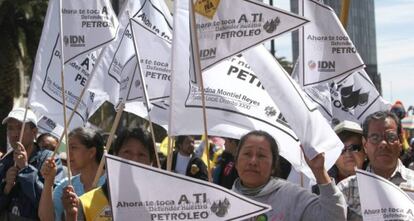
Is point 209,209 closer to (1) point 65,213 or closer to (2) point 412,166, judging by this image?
(1) point 65,213

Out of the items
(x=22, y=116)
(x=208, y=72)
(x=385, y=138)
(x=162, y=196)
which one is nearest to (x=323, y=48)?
(x=208, y=72)

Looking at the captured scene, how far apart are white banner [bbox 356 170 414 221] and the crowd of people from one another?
115mm

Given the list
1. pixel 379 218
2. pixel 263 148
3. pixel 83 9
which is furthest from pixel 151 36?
pixel 379 218

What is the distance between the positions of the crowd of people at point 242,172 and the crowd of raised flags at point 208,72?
0.20 m

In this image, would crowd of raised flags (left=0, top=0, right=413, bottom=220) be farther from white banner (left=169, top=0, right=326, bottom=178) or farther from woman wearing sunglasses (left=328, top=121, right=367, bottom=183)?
woman wearing sunglasses (left=328, top=121, right=367, bottom=183)

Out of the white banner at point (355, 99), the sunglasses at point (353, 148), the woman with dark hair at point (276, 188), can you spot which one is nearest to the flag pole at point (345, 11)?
the white banner at point (355, 99)

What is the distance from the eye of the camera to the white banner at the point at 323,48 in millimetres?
6336

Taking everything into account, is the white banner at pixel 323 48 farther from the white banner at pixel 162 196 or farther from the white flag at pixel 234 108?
the white banner at pixel 162 196

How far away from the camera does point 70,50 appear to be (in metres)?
6.45

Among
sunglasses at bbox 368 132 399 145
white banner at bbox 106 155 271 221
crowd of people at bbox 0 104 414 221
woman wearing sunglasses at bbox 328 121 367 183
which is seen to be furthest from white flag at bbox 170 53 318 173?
white banner at bbox 106 155 271 221

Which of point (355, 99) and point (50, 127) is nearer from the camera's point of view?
point (50, 127)

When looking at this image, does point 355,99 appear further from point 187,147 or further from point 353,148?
point 353,148

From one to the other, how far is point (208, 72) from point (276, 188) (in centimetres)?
162

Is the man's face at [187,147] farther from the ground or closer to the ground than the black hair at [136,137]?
closer to the ground
